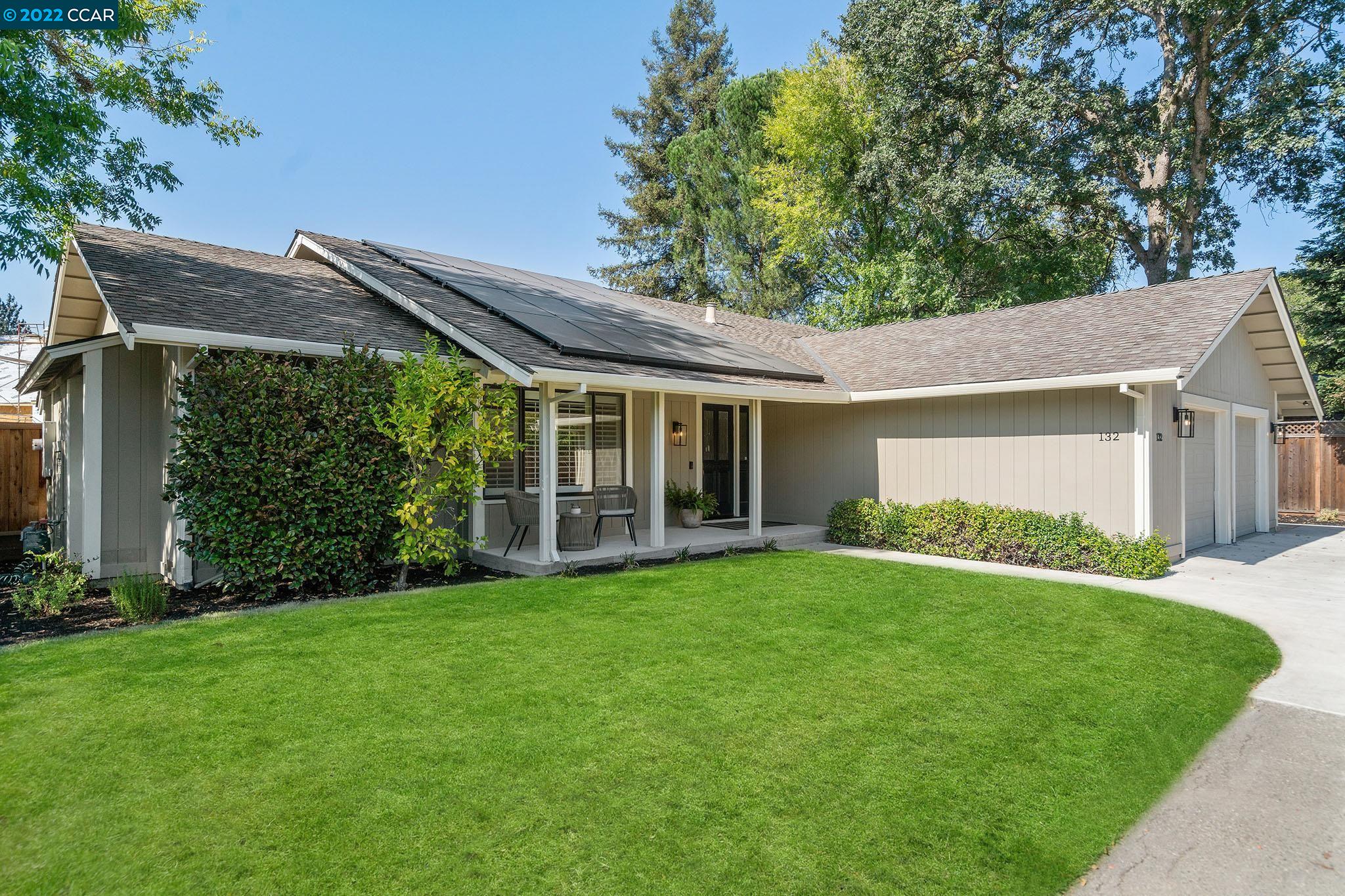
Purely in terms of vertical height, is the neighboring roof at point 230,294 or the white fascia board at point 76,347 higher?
the neighboring roof at point 230,294

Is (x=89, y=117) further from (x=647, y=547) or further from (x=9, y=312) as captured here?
(x=9, y=312)

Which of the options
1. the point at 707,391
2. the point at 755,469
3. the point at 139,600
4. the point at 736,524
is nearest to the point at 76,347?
the point at 139,600

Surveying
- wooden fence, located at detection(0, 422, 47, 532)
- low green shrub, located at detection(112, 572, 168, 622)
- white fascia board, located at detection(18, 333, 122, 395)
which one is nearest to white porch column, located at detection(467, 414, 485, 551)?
low green shrub, located at detection(112, 572, 168, 622)

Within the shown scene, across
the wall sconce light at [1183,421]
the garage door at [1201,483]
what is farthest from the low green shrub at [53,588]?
the garage door at [1201,483]

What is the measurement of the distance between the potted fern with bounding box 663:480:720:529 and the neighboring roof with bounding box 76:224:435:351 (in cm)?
493

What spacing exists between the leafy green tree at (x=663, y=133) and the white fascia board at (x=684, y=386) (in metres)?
19.6

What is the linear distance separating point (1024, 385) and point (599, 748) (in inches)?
315

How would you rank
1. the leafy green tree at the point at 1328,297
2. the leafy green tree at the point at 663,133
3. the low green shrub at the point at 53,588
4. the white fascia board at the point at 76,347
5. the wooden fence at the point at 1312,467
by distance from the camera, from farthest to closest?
the leafy green tree at the point at 663,133 < the leafy green tree at the point at 1328,297 < the wooden fence at the point at 1312,467 < the white fascia board at the point at 76,347 < the low green shrub at the point at 53,588

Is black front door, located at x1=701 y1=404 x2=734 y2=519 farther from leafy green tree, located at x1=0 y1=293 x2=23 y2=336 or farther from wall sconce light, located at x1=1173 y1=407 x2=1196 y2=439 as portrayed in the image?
leafy green tree, located at x1=0 y1=293 x2=23 y2=336

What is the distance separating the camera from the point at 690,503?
1209 centimetres

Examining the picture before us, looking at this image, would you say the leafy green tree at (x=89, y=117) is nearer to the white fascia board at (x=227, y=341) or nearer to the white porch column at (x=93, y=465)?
the white porch column at (x=93, y=465)

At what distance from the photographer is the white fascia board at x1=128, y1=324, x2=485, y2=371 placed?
6.64 m

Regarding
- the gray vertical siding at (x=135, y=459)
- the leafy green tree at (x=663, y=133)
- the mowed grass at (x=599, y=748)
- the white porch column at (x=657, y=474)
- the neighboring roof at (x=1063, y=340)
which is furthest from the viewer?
the leafy green tree at (x=663, y=133)

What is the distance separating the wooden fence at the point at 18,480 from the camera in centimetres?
1023
